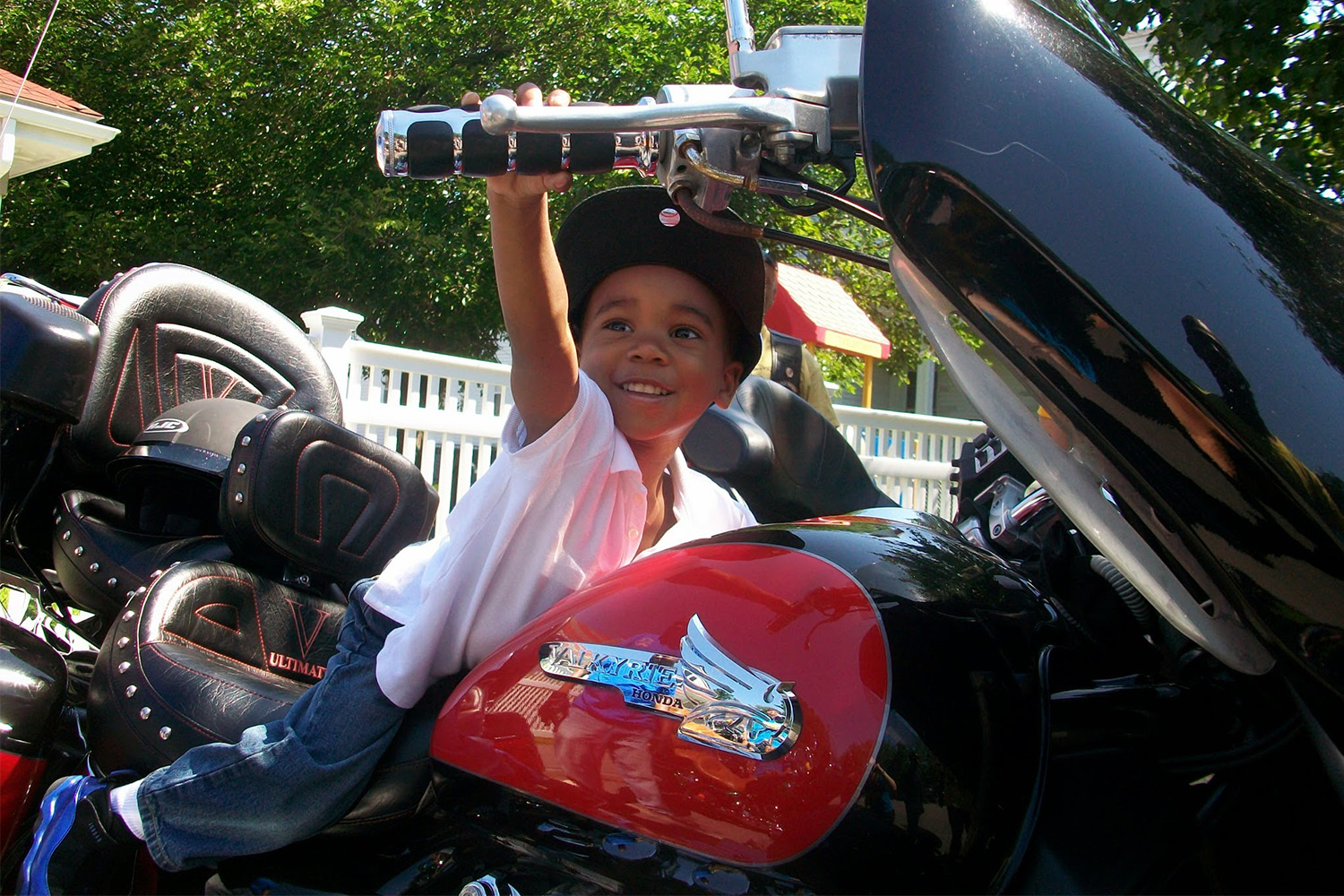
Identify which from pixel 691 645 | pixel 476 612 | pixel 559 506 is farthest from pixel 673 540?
pixel 691 645

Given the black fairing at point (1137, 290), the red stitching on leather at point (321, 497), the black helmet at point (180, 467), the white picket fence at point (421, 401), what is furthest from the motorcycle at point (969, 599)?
the white picket fence at point (421, 401)

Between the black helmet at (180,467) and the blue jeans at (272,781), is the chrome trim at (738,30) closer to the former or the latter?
the blue jeans at (272,781)

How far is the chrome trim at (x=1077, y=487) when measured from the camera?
0.89m

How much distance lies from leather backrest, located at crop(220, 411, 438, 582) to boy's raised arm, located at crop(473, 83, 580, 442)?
0.78 meters

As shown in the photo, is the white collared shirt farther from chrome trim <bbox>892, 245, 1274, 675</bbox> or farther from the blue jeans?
chrome trim <bbox>892, 245, 1274, 675</bbox>

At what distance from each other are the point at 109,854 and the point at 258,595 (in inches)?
25.6

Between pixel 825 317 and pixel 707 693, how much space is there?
9.52m

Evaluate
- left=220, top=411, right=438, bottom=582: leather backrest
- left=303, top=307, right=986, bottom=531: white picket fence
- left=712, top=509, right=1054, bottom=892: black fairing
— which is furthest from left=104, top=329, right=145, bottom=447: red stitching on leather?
left=303, top=307, right=986, bottom=531: white picket fence

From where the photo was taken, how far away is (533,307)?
1.49 meters

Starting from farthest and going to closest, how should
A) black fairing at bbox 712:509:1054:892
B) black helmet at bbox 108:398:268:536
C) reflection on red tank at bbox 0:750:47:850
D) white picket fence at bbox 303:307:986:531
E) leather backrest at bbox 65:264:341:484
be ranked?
white picket fence at bbox 303:307:986:531, leather backrest at bbox 65:264:341:484, black helmet at bbox 108:398:268:536, reflection on red tank at bbox 0:750:47:850, black fairing at bbox 712:509:1054:892

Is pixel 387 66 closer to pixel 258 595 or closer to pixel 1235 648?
pixel 258 595

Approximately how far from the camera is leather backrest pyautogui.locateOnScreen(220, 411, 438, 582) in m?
2.12

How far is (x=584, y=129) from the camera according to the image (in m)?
0.87

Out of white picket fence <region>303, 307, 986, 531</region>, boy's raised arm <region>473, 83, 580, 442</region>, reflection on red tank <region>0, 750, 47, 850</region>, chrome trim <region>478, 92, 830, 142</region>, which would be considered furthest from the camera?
white picket fence <region>303, 307, 986, 531</region>
